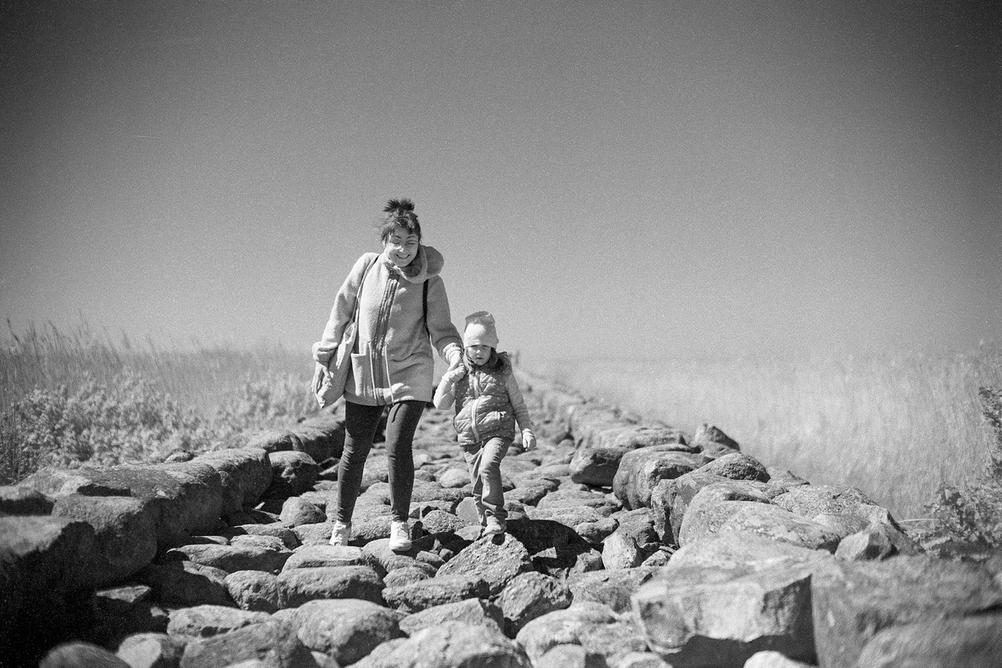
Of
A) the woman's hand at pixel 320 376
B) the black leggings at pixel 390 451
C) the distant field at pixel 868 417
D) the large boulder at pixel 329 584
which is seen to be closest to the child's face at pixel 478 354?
the black leggings at pixel 390 451

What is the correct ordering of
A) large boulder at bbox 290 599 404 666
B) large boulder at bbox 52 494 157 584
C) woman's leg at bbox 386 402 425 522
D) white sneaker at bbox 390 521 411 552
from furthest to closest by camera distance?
1. woman's leg at bbox 386 402 425 522
2. white sneaker at bbox 390 521 411 552
3. large boulder at bbox 52 494 157 584
4. large boulder at bbox 290 599 404 666

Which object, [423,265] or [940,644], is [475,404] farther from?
[940,644]

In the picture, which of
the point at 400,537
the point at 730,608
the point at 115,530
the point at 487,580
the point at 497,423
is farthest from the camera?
the point at 497,423

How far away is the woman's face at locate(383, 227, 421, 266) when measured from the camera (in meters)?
4.15

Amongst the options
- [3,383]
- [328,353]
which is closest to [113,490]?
[328,353]

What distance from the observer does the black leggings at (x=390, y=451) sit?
4.12 m

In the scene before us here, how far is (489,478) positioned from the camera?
4.30 m

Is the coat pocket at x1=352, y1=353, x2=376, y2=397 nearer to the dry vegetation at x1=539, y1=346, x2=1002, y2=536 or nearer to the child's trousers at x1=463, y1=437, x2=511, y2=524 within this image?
the child's trousers at x1=463, y1=437, x2=511, y2=524

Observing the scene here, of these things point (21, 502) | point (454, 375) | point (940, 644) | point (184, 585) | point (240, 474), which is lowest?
point (184, 585)

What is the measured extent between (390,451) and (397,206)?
1528 millimetres

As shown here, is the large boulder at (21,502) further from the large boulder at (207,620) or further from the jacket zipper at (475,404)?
the jacket zipper at (475,404)

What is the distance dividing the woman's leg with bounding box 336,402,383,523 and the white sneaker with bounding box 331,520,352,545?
3 centimetres

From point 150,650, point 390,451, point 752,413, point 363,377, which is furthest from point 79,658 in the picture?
point 752,413

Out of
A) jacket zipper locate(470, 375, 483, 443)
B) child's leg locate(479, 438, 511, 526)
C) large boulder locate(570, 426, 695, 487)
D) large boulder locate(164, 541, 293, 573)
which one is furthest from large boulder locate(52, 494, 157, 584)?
large boulder locate(570, 426, 695, 487)
